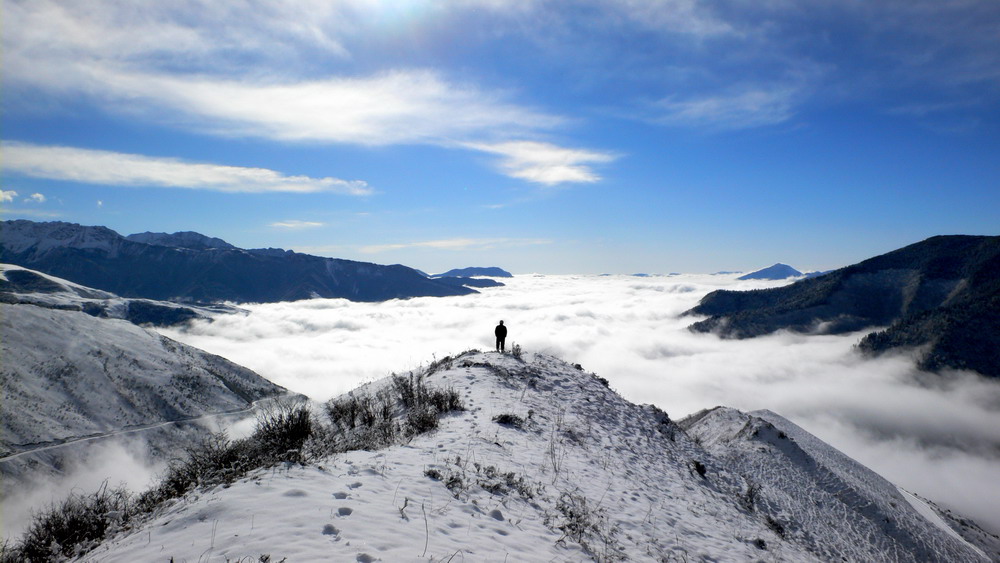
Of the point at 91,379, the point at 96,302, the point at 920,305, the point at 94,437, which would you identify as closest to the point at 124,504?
the point at 94,437

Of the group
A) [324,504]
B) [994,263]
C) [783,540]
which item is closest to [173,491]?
[324,504]

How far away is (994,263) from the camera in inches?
6324

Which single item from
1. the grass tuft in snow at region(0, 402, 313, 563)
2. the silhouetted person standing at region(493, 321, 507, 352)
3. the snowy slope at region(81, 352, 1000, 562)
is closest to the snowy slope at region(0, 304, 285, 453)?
the snowy slope at region(81, 352, 1000, 562)

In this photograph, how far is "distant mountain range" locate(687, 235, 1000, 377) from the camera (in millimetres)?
144875

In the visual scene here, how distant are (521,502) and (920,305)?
235 metres

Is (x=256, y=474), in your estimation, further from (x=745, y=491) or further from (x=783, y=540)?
(x=745, y=491)

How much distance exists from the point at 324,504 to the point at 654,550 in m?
6.36

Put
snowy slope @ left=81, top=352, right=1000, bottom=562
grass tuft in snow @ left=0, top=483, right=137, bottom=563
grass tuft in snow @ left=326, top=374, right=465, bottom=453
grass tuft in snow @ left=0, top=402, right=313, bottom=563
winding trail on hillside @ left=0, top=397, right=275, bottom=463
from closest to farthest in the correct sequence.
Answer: snowy slope @ left=81, top=352, right=1000, bottom=562, grass tuft in snow @ left=0, top=483, right=137, bottom=563, grass tuft in snow @ left=0, top=402, right=313, bottom=563, grass tuft in snow @ left=326, top=374, right=465, bottom=453, winding trail on hillside @ left=0, top=397, right=275, bottom=463

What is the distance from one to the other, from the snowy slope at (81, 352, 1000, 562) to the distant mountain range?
7115 inches

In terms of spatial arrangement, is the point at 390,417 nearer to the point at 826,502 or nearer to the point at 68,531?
the point at 68,531

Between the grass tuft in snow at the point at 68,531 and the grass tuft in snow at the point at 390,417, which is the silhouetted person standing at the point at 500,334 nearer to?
the grass tuft in snow at the point at 390,417

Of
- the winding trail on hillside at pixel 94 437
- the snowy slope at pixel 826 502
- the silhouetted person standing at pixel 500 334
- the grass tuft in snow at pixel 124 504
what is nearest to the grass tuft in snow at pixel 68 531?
the grass tuft in snow at pixel 124 504

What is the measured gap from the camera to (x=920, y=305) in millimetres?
171375

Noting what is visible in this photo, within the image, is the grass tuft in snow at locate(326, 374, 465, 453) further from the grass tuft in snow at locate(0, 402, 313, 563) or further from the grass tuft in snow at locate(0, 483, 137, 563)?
the grass tuft in snow at locate(0, 483, 137, 563)
